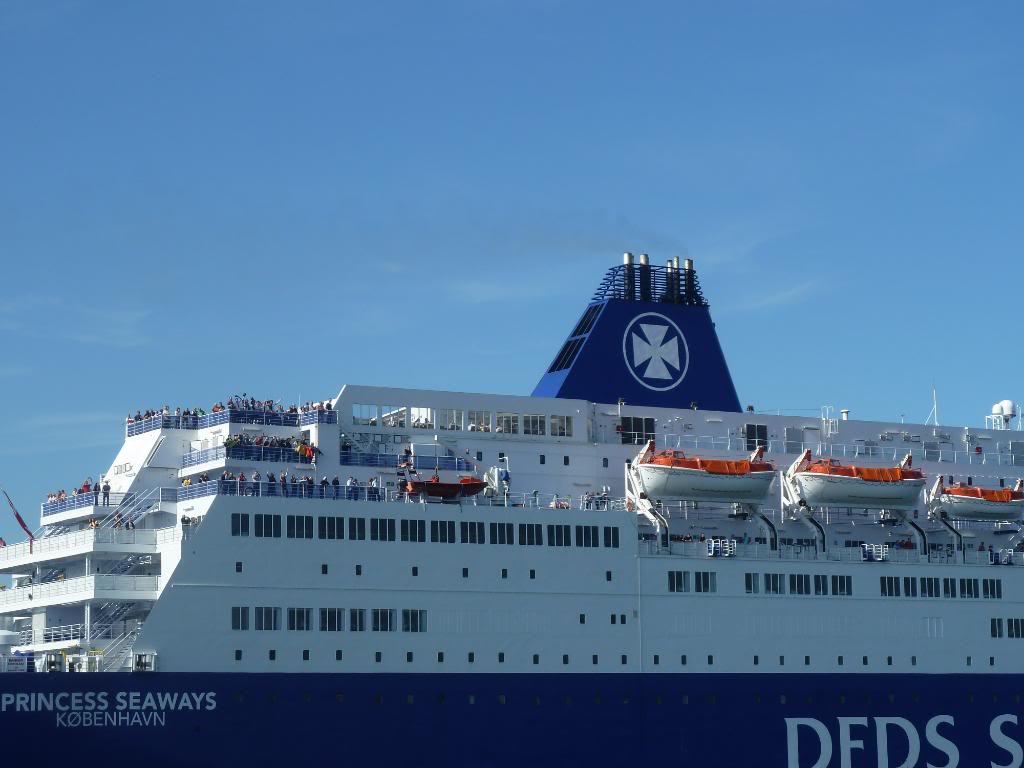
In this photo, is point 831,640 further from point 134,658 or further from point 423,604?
point 134,658

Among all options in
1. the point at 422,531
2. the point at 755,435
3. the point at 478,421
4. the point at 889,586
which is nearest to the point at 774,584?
the point at 889,586

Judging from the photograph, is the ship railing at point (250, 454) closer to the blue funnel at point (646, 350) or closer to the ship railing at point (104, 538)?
the ship railing at point (104, 538)

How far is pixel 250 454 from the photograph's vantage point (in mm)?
50281

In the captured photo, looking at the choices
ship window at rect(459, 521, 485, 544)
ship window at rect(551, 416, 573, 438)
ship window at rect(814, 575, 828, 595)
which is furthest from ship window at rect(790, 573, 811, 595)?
ship window at rect(459, 521, 485, 544)

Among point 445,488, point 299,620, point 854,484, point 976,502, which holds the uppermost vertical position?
point 854,484

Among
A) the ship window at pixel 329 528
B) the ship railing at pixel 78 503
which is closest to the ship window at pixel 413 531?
the ship window at pixel 329 528

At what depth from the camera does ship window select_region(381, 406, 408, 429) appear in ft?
175

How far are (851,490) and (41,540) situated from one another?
24.2m

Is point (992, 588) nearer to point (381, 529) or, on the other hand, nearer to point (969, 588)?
point (969, 588)

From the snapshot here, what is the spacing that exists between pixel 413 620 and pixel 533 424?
353 inches

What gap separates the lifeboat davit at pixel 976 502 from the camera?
58.1 meters

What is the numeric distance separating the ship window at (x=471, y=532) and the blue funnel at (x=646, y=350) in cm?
823
